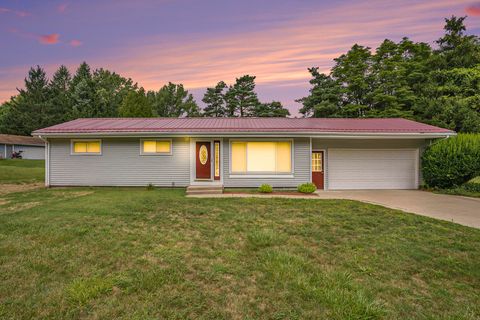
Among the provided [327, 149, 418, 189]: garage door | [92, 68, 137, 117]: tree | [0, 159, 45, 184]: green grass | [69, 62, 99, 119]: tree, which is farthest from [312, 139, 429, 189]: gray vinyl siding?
[69, 62, 99, 119]: tree

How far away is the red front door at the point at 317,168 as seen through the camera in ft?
40.3

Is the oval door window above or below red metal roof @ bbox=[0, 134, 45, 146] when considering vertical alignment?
below

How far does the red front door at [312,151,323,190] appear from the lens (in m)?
12.3

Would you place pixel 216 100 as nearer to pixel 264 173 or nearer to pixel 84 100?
pixel 84 100

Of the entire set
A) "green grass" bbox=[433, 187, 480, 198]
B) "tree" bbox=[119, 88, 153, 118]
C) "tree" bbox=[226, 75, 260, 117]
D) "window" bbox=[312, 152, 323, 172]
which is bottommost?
"green grass" bbox=[433, 187, 480, 198]

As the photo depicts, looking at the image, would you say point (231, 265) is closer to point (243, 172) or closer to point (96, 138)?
point (243, 172)

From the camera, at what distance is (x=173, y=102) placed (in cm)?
3994

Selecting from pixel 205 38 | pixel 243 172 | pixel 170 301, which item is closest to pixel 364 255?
pixel 170 301

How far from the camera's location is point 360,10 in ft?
42.5

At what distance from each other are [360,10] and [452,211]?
1107 centimetres

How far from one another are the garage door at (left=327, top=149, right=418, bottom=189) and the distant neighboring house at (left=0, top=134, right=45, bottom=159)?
126 feet

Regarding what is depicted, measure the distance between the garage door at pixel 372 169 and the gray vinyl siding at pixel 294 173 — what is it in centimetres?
172

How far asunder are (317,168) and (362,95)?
735 inches

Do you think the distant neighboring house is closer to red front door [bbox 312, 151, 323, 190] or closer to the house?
the house
